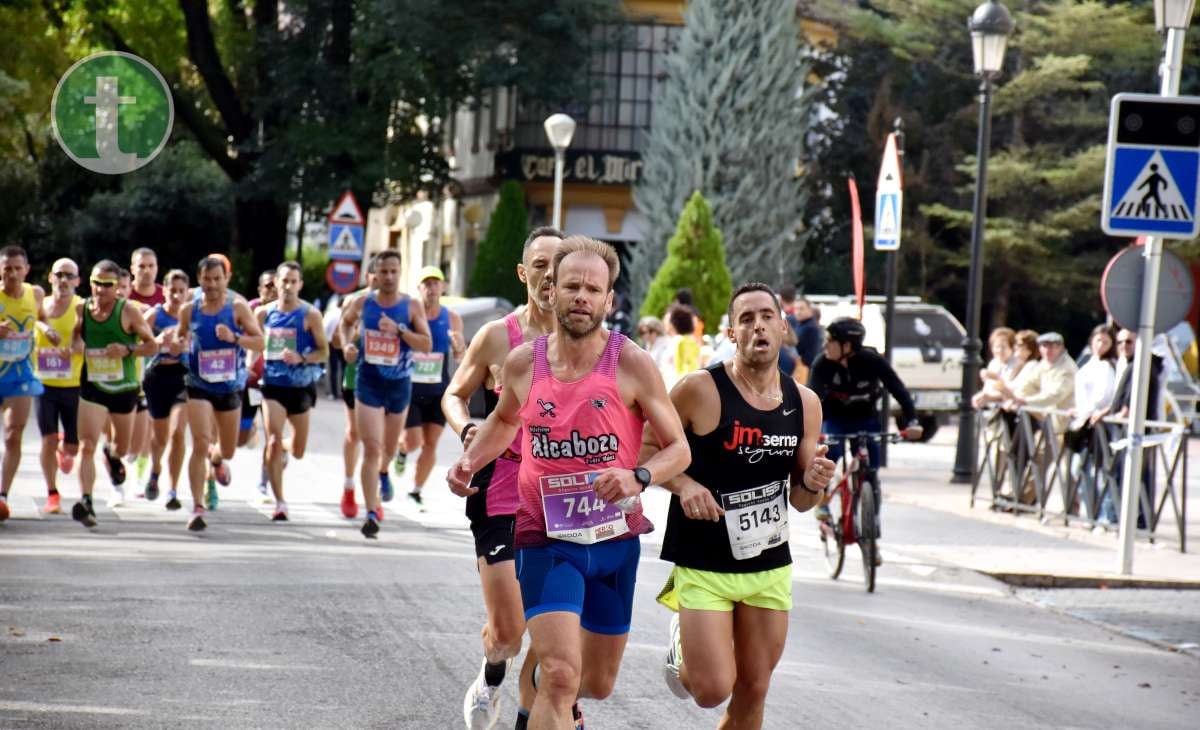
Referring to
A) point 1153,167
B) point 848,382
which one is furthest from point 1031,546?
point 1153,167

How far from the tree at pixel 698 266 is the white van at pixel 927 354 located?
16.9ft

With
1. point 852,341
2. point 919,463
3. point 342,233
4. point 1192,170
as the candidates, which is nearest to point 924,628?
point 852,341

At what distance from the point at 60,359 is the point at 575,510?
942 cm

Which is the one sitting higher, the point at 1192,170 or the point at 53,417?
the point at 1192,170

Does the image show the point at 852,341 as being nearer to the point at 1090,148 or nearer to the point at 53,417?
the point at 53,417

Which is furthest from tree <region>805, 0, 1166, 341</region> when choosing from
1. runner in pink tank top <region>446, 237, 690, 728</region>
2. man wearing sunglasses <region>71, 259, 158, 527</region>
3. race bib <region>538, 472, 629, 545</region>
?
race bib <region>538, 472, 629, 545</region>

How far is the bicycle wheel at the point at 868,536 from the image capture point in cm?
1304

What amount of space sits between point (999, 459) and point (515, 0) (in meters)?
24.5

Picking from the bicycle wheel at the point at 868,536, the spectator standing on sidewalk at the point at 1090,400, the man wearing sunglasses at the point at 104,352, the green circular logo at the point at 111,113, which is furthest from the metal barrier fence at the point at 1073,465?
the green circular logo at the point at 111,113

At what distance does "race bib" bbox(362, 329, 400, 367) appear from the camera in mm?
14719

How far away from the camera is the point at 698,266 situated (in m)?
35.8

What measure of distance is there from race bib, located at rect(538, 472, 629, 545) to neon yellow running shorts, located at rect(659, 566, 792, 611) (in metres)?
0.38

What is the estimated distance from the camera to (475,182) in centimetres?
5103

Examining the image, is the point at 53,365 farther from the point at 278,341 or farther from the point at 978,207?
the point at 978,207
